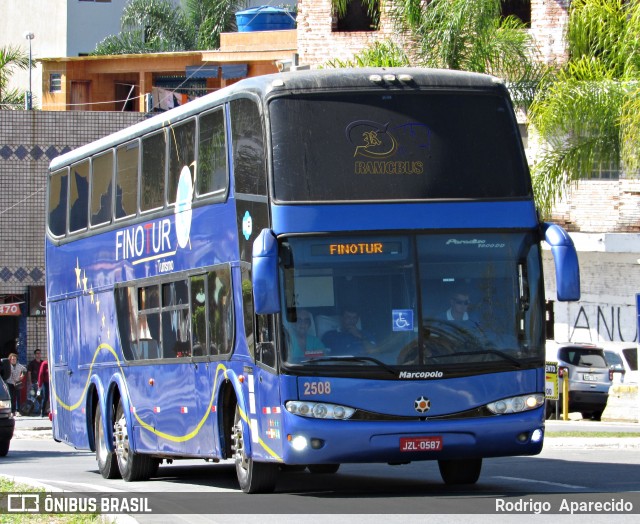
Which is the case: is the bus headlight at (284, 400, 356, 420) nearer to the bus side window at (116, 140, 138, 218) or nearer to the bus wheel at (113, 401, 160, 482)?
the bus side window at (116, 140, 138, 218)

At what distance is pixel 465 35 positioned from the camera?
1223 inches

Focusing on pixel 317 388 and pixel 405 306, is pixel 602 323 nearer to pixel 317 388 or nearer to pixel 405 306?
pixel 405 306

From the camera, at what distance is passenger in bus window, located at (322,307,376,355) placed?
46.2 ft

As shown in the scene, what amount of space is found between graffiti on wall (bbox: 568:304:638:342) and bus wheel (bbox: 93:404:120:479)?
67.0 feet

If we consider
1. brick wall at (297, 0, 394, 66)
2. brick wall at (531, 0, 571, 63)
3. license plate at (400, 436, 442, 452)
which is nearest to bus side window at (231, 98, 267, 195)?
license plate at (400, 436, 442, 452)

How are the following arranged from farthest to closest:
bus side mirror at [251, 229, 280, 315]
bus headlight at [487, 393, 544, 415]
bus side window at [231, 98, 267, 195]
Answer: bus side window at [231, 98, 267, 195] < bus headlight at [487, 393, 544, 415] < bus side mirror at [251, 229, 280, 315]

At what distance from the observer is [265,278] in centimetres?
1370

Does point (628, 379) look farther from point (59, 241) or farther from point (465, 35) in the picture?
point (59, 241)

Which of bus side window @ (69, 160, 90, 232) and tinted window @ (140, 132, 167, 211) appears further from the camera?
bus side window @ (69, 160, 90, 232)

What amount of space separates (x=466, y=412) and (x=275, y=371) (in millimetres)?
1830

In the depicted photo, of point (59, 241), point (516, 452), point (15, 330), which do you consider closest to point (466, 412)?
point (516, 452)

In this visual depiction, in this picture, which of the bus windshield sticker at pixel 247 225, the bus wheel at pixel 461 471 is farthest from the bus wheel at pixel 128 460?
the bus windshield sticker at pixel 247 225

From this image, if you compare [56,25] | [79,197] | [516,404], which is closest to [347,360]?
[516,404]

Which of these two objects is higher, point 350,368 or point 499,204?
point 499,204
